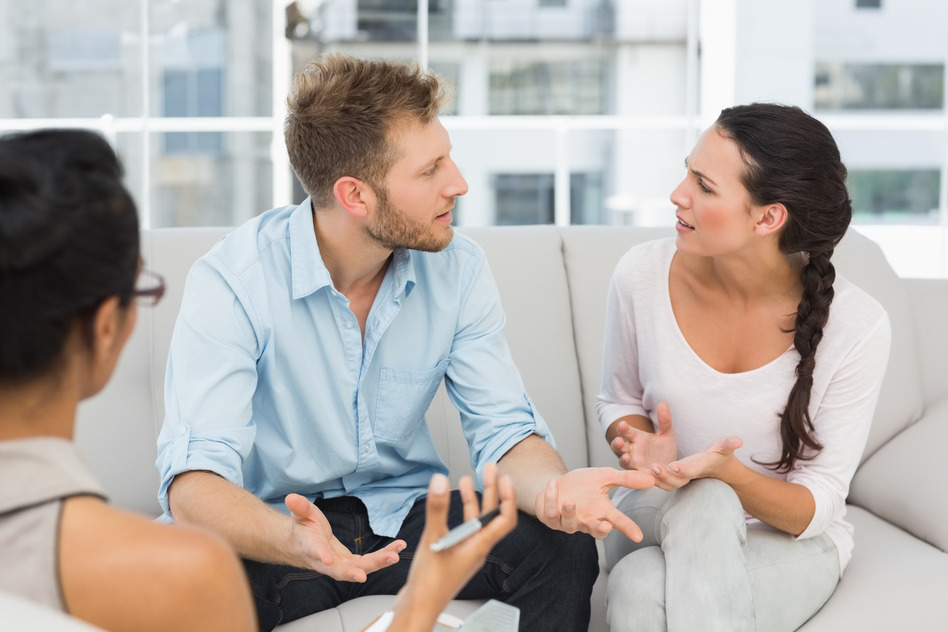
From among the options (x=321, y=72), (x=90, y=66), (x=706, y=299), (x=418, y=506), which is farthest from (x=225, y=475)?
(x=90, y=66)

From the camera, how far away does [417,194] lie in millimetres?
1653

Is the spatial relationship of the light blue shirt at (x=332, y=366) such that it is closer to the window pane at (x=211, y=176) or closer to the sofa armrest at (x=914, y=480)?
the sofa armrest at (x=914, y=480)

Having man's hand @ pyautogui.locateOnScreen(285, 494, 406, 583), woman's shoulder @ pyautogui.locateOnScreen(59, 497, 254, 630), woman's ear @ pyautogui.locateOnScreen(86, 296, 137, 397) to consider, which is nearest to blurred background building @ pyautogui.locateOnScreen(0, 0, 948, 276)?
man's hand @ pyautogui.locateOnScreen(285, 494, 406, 583)

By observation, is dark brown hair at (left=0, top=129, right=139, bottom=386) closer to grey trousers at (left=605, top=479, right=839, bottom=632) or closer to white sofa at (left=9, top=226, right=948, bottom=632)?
grey trousers at (left=605, top=479, right=839, bottom=632)

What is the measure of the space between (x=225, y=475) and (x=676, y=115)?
5757 millimetres

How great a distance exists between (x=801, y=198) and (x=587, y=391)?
70 cm

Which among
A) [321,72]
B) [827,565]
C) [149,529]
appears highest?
[321,72]

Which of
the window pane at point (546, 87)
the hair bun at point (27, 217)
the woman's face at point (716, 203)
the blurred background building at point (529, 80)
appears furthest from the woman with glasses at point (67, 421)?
the window pane at point (546, 87)

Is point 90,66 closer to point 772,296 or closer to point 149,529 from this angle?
point 772,296

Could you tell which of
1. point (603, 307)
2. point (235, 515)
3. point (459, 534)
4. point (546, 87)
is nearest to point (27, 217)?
point (459, 534)

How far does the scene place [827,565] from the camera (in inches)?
63.4

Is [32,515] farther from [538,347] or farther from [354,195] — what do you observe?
[538,347]

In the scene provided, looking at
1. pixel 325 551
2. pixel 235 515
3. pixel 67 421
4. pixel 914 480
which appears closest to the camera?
pixel 67 421

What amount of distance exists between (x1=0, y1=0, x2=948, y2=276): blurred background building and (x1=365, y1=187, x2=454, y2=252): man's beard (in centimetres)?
453
